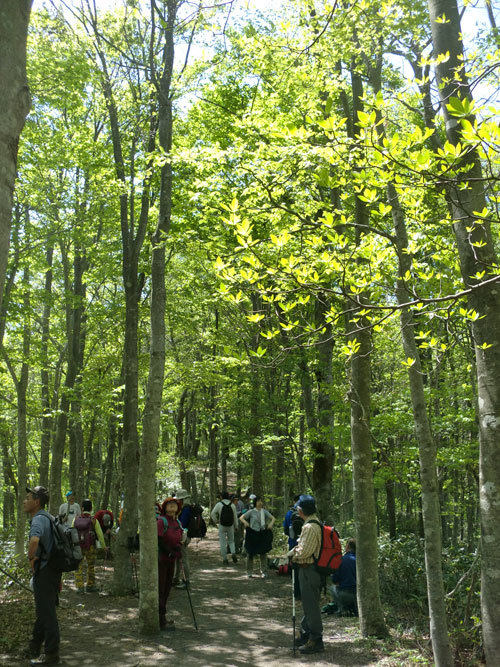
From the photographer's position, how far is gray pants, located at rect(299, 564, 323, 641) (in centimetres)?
682

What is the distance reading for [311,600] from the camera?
6.81 metres

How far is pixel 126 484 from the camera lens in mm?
10625

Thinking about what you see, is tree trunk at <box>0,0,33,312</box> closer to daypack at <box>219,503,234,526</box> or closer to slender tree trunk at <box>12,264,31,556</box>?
slender tree trunk at <box>12,264,31,556</box>

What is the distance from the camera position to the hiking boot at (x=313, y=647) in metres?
6.83

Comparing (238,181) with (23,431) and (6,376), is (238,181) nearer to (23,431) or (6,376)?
(23,431)

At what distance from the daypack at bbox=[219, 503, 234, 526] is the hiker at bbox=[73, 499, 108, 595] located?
3.71 meters

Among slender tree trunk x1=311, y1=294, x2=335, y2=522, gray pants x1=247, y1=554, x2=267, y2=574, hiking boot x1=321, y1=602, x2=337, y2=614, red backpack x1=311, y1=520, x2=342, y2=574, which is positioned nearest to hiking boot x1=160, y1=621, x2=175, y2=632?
red backpack x1=311, y1=520, x2=342, y2=574

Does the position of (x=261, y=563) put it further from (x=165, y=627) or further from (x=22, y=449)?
(x=22, y=449)

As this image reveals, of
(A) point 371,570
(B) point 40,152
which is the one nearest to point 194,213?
(B) point 40,152

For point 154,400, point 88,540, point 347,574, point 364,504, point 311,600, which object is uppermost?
point 154,400

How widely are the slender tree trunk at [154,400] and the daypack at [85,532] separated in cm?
356

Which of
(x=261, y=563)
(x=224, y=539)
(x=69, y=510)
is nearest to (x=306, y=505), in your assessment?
(x=261, y=563)

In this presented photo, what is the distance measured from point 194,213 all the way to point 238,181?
1.49 m

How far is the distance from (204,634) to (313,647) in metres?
1.71
